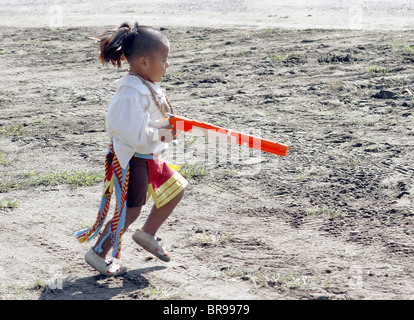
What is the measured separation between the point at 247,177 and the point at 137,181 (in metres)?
1.65

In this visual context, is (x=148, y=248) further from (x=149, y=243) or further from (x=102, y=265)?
(x=102, y=265)

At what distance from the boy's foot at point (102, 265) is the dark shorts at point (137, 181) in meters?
0.32

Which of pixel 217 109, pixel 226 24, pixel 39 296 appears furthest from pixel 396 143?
pixel 226 24

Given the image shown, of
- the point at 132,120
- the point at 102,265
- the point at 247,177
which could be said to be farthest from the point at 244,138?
the point at 247,177

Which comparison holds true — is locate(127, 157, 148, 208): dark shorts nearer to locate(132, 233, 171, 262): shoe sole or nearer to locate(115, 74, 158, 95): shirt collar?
locate(132, 233, 171, 262): shoe sole

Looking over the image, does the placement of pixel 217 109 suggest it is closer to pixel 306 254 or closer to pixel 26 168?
pixel 26 168

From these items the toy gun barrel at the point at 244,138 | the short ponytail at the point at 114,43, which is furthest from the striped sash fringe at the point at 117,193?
the short ponytail at the point at 114,43

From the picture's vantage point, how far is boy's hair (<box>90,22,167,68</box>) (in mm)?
3344

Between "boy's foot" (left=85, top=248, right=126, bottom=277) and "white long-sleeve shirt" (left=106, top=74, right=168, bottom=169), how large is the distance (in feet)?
1.69

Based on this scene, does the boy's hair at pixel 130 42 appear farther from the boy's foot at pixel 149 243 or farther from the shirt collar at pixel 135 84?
the boy's foot at pixel 149 243

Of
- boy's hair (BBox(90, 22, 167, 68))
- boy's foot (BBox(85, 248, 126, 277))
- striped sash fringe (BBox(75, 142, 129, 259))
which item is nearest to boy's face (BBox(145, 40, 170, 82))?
boy's hair (BBox(90, 22, 167, 68))
